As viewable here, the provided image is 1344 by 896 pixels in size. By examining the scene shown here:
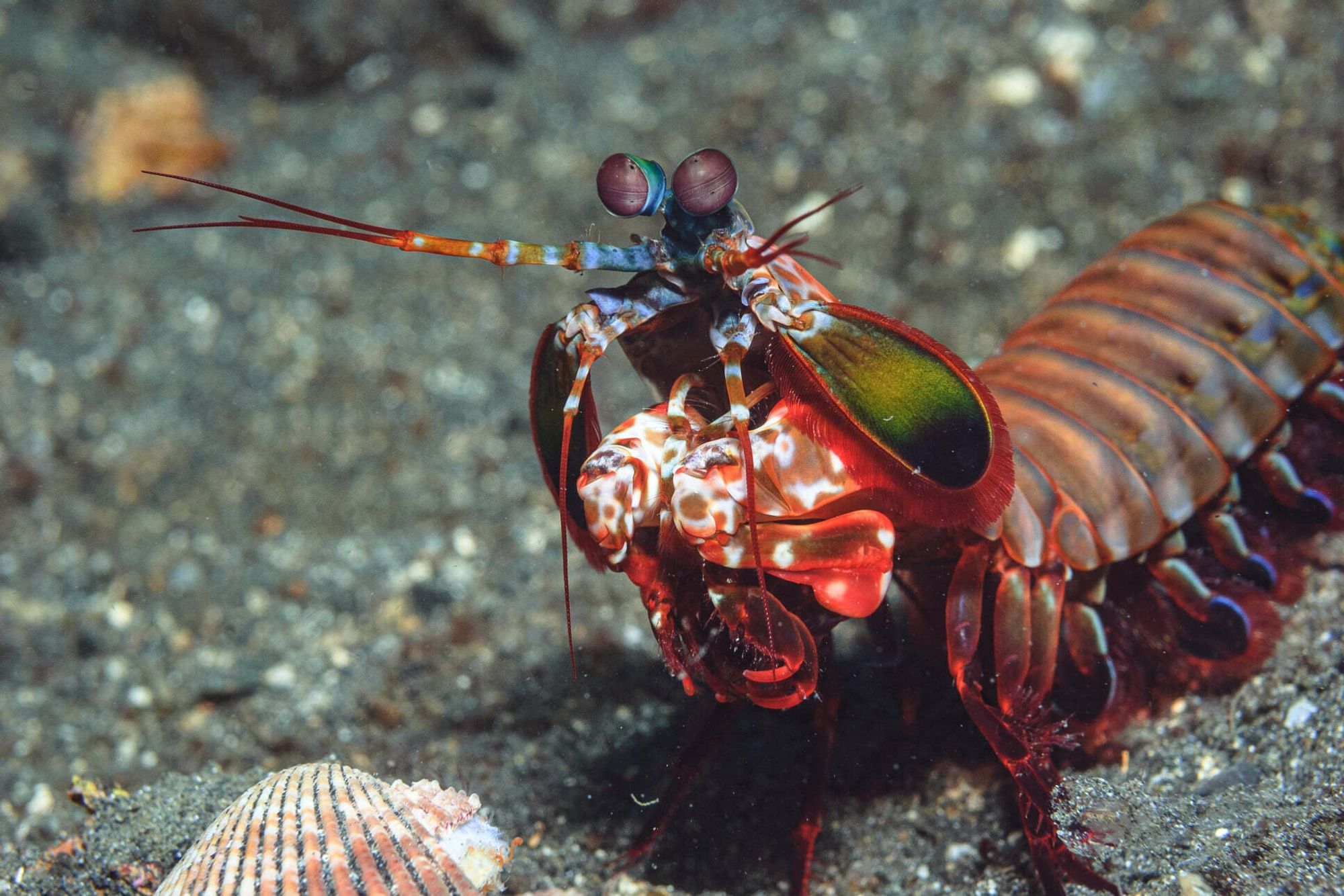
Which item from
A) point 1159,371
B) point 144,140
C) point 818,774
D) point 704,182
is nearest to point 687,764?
point 818,774

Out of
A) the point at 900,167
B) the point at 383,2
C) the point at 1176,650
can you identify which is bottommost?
the point at 1176,650

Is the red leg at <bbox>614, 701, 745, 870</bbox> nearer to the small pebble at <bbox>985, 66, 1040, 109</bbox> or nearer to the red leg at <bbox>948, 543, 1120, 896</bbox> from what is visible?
the red leg at <bbox>948, 543, 1120, 896</bbox>

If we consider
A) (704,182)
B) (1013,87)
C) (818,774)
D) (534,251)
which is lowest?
(818,774)

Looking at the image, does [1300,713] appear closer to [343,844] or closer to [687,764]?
[687,764]

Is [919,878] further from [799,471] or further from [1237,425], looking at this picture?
[1237,425]

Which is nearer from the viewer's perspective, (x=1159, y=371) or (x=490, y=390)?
(x=1159, y=371)

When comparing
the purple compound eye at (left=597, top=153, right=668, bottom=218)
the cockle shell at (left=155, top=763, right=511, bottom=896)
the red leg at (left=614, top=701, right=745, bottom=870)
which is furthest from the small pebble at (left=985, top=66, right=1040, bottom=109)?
the cockle shell at (left=155, top=763, right=511, bottom=896)

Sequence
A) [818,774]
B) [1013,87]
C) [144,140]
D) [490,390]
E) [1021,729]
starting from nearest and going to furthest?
1. [1021,729]
2. [818,774]
3. [490,390]
4. [1013,87]
5. [144,140]

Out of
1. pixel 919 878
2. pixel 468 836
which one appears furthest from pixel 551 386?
pixel 919 878
